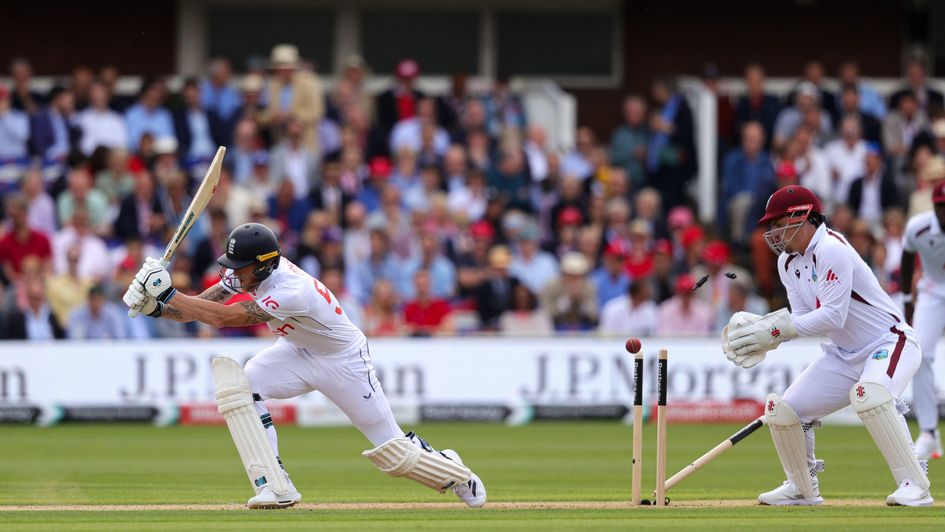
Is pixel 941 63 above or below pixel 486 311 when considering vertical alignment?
above

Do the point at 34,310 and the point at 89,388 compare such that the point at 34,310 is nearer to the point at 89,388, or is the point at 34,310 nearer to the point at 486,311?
the point at 89,388

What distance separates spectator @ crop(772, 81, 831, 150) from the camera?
763 inches

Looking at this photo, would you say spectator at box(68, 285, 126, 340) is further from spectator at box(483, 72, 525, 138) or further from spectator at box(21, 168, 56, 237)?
spectator at box(483, 72, 525, 138)

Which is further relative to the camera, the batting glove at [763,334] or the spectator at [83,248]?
the spectator at [83,248]

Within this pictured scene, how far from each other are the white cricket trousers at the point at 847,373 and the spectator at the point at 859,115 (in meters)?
10.9

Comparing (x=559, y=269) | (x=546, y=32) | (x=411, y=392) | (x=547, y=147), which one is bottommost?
(x=411, y=392)

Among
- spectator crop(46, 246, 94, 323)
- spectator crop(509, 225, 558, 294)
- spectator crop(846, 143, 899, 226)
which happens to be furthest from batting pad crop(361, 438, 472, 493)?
spectator crop(846, 143, 899, 226)

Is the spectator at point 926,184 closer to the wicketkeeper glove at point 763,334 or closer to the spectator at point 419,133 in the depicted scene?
the spectator at point 419,133

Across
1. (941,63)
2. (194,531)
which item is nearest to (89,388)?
(194,531)

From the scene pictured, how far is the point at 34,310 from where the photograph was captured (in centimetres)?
1652

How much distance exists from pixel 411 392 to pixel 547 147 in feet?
17.1

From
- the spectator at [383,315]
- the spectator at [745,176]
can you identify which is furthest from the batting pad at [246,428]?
the spectator at [745,176]

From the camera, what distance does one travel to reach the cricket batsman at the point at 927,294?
11602 mm

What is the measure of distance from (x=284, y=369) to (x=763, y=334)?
2.79 m
